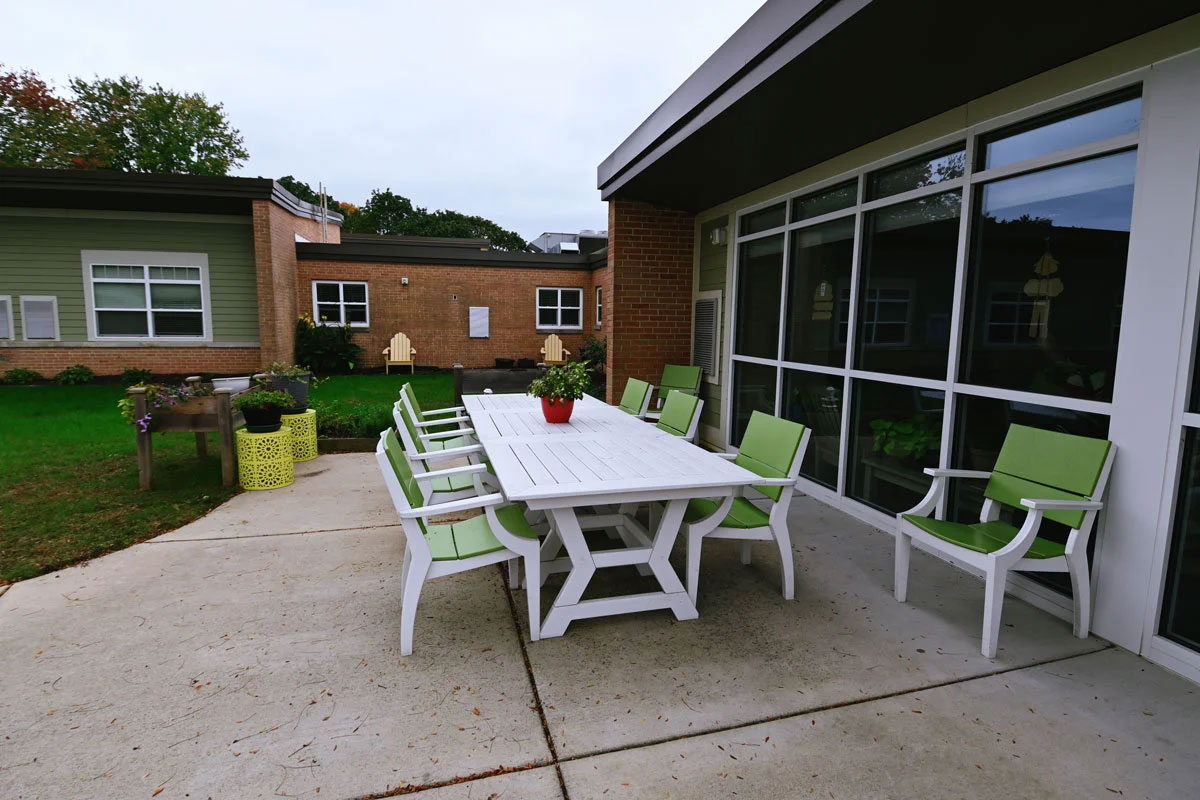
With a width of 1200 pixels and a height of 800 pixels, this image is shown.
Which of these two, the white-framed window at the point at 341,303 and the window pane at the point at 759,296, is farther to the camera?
the white-framed window at the point at 341,303

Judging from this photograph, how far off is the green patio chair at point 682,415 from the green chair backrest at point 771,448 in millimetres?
769

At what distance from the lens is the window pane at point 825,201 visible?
4.57m

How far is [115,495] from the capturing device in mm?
→ 4801

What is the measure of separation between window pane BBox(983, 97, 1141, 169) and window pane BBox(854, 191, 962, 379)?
324mm

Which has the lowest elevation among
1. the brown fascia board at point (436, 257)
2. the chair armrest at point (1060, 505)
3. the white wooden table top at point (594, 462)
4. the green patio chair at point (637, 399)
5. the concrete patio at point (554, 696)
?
the concrete patio at point (554, 696)

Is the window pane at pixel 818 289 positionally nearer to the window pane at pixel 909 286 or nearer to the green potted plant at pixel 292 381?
the window pane at pixel 909 286

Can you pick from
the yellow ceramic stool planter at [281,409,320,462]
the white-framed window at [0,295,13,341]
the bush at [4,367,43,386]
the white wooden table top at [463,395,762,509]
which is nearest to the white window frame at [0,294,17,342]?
the white-framed window at [0,295,13,341]

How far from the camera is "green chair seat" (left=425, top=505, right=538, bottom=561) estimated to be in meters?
2.65

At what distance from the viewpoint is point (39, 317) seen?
11.6 m

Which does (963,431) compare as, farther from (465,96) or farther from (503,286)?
(465,96)

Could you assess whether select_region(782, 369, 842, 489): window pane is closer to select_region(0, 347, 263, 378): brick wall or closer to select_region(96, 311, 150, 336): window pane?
select_region(0, 347, 263, 378): brick wall

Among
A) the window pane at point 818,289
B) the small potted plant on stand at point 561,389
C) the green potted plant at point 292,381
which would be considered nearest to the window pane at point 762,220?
the window pane at point 818,289

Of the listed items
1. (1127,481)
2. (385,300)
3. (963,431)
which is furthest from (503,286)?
(1127,481)

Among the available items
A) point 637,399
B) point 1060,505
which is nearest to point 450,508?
point 1060,505
